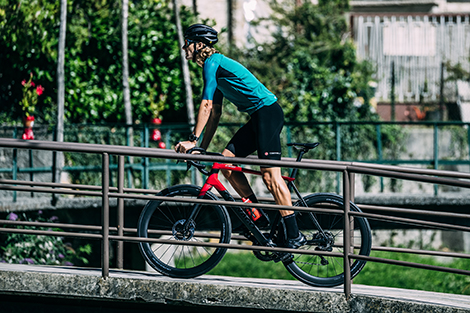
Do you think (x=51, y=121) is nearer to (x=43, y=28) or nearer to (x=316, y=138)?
(x=43, y=28)

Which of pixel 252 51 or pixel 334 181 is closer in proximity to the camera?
pixel 334 181

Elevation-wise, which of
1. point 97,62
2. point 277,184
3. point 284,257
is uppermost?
point 97,62

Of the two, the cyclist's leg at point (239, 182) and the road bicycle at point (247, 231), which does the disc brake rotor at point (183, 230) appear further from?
the cyclist's leg at point (239, 182)

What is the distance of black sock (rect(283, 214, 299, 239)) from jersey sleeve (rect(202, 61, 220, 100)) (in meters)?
1.00

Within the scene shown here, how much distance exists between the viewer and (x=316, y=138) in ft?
38.2

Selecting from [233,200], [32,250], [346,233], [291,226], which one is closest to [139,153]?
[233,200]

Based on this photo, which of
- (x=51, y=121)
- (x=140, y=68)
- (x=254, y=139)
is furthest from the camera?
(x=140, y=68)

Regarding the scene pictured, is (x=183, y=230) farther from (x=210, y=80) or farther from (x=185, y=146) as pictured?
(x=210, y=80)

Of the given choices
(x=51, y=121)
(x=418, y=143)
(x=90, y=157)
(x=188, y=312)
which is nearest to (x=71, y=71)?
(x=51, y=121)

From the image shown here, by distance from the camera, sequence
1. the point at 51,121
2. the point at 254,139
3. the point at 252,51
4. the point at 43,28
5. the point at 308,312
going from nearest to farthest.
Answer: the point at 308,312
the point at 254,139
the point at 43,28
the point at 51,121
the point at 252,51

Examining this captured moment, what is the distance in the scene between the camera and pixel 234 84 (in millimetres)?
4242

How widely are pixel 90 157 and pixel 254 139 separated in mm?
6303

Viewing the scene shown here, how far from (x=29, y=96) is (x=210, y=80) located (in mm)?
6500

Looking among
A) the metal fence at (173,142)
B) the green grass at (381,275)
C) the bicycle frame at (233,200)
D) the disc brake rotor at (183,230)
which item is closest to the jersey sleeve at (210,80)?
the bicycle frame at (233,200)
